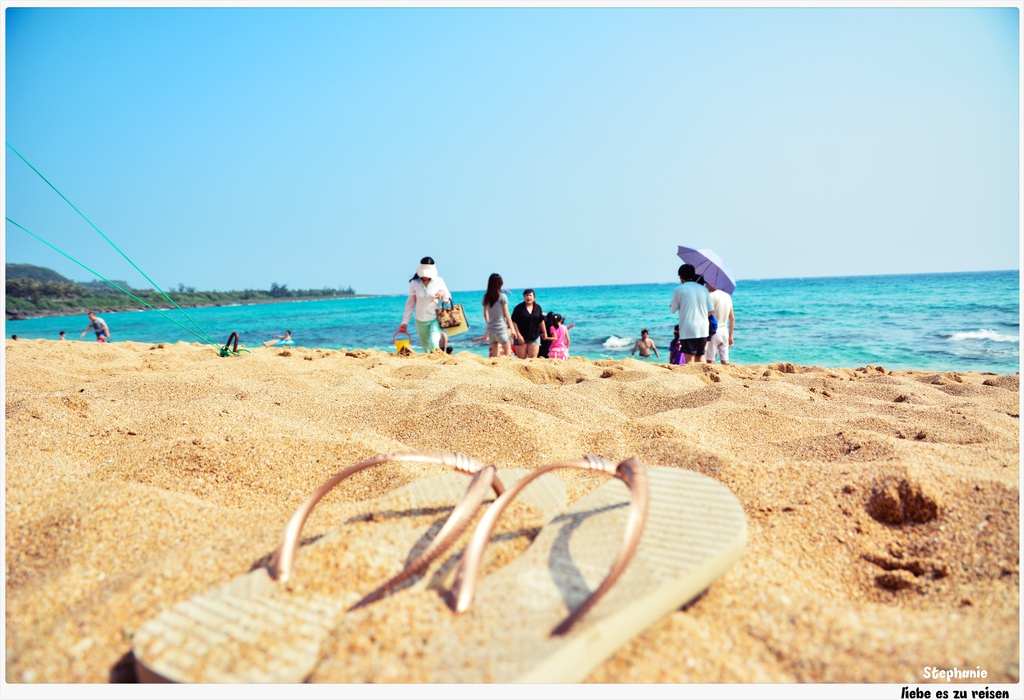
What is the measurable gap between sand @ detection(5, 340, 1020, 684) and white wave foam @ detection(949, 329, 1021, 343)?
11.6 meters

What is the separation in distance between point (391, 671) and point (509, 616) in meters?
A: 0.25

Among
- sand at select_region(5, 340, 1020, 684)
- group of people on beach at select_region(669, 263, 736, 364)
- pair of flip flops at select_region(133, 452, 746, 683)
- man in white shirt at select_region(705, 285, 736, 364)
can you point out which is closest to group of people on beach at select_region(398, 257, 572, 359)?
group of people on beach at select_region(669, 263, 736, 364)

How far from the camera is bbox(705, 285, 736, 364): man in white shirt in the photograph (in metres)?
6.71

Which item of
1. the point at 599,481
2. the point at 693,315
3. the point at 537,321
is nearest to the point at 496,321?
the point at 537,321

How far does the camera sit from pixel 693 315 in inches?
239

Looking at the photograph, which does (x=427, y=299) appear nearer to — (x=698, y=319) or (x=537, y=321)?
(x=537, y=321)

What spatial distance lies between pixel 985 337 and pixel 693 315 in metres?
11.5

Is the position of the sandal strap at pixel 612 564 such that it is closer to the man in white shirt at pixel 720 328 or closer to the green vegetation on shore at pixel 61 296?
the man in white shirt at pixel 720 328

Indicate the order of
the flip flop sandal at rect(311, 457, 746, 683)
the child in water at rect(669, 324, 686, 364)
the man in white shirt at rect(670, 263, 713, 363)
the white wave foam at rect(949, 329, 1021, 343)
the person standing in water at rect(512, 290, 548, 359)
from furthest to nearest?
the white wave foam at rect(949, 329, 1021, 343)
the person standing in water at rect(512, 290, 548, 359)
the child in water at rect(669, 324, 686, 364)
the man in white shirt at rect(670, 263, 713, 363)
the flip flop sandal at rect(311, 457, 746, 683)

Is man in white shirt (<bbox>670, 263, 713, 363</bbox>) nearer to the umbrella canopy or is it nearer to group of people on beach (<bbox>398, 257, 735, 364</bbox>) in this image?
group of people on beach (<bbox>398, 257, 735, 364</bbox>)

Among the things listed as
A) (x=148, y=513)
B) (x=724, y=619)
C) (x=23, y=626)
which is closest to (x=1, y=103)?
(x=148, y=513)

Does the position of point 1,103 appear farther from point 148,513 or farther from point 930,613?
point 930,613

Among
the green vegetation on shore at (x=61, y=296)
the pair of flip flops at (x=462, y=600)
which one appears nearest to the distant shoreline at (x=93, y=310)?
the green vegetation on shore at (x=61, y=296)

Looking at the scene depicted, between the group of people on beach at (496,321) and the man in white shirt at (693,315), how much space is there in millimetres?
1767
